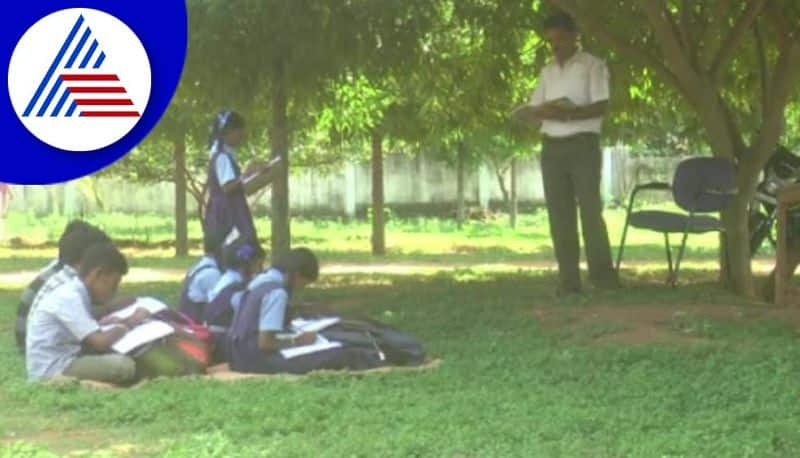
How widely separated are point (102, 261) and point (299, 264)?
99 centimetres

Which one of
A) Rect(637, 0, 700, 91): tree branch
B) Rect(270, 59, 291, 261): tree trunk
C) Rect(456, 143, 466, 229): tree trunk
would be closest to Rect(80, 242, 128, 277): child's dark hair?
Rect(270, 59, 291, 261): tree trunk

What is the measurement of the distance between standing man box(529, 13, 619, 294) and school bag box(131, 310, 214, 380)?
3.16 m

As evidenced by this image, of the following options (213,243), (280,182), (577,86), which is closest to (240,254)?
(213,243)

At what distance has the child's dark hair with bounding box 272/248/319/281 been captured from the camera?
6949 millimetres

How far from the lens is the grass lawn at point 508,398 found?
5.12 meters

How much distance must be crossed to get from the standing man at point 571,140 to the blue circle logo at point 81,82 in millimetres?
2496

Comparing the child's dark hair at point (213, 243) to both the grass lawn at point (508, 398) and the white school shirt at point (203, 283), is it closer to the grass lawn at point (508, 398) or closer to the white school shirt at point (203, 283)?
the white school shirt at point (203, 283)

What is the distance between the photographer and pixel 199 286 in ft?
26.6

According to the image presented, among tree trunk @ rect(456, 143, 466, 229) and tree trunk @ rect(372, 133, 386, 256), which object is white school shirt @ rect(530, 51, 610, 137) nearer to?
tree trunk @ rect(372, 133, 386, 256)

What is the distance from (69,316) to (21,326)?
1405 mm

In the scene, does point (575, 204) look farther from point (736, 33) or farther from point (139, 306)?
point (139, 306)

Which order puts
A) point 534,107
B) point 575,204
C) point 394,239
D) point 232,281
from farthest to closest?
point 394,239 < point 575,204 < point 534,107 < point 232,281

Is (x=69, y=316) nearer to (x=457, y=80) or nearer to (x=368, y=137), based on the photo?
(x=457, y=80)

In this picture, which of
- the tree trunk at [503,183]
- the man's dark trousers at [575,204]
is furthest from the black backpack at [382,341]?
the tree trunk at [503,183]
